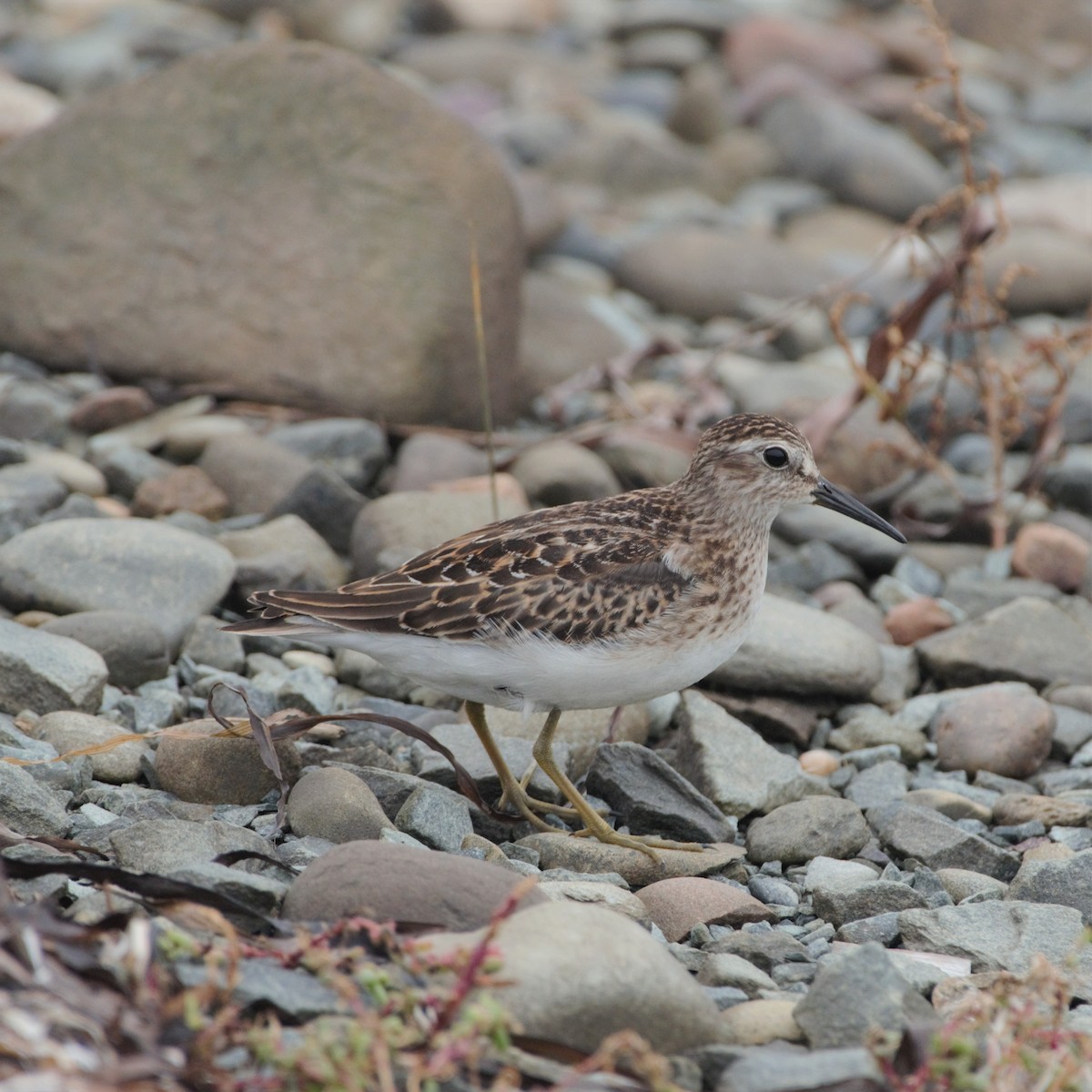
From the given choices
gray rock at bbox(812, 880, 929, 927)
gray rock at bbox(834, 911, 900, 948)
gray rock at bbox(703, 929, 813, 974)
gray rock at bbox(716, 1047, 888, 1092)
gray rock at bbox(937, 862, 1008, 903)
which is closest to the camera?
gray rock at bbox(716, 1047, 888, 1092)

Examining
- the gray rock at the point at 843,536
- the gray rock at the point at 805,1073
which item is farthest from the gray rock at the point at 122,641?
the gray rock at the point at 843,536

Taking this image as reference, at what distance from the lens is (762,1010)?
4461 mm

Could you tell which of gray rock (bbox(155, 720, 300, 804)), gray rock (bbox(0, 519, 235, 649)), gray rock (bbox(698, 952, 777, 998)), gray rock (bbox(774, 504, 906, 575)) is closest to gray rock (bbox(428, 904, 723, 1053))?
gray rock (bbox(698, 952, 777, 998))

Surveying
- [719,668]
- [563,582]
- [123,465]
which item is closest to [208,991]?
[563,582]

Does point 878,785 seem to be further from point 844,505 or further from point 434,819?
point 434,819

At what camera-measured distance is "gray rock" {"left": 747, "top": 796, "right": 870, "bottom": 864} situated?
241 inches

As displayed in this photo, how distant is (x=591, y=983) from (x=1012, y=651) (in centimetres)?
443

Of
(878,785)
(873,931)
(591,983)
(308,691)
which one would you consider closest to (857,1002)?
(591,983)

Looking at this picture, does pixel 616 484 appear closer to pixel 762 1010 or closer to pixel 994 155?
pixel 762 1010

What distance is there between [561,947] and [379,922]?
57cm

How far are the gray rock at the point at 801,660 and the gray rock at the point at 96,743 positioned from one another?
2684 millimetres

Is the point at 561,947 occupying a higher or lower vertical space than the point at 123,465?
higher

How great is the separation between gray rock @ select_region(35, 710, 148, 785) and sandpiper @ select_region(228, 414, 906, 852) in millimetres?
626

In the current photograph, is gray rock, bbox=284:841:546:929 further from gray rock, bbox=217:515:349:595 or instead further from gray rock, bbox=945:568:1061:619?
gray rock, bbox=945:568:1061:619
